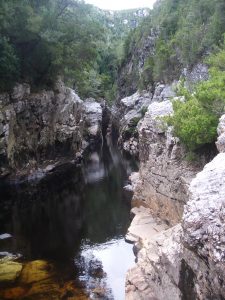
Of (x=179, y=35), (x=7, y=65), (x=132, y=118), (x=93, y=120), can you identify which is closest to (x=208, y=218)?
(x=7, y=65)

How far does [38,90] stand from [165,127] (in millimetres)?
22511

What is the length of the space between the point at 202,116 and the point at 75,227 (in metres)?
10.3

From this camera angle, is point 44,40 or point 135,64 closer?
point 44,40

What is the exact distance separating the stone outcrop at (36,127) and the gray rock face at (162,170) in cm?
1492

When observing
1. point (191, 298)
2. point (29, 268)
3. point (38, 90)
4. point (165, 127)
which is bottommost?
point (29, 268)

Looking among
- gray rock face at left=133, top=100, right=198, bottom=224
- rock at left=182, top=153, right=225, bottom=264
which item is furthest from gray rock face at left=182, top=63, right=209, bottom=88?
rock at left=182, top=153, right=225, bottom=264

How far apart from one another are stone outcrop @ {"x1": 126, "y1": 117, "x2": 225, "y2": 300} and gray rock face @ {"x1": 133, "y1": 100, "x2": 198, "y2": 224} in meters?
7.05

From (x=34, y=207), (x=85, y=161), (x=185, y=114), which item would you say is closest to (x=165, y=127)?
(x=185, y=114)

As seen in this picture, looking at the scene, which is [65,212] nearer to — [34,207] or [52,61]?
[34,207]

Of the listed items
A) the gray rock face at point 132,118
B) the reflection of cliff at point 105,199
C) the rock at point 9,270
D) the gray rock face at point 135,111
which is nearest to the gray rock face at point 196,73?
the gray rock face at point 135,111

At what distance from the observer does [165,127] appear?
2278 centimetres

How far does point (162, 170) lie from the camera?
22609mm

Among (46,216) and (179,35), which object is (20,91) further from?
(179,35)

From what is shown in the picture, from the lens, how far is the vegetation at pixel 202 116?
62.2 feet
